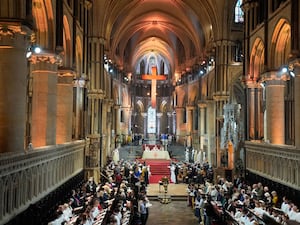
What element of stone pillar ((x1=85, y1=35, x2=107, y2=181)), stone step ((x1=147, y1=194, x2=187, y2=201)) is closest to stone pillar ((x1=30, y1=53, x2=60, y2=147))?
stone step ((x1=147, y1=194, x2=187, y2=201))

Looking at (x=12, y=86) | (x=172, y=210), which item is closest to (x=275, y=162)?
(x=172, y=210)

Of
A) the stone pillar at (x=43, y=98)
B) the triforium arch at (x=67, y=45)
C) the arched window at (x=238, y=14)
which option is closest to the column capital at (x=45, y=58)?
the stone pillar at (x=43, y=98)

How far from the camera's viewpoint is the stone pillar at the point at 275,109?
22516 millimetres

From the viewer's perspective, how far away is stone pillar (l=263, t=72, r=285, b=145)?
886 inches

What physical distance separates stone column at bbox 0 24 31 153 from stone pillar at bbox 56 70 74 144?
8.59 meters

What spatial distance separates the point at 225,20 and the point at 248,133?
12374 millimetres

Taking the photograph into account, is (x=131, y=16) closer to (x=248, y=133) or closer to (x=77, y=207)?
(x=248, y=133)

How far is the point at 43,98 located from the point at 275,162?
455 inches

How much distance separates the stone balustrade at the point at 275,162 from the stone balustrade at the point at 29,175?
1018 centimetres

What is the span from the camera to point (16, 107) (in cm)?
1241

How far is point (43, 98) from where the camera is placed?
17375 mm

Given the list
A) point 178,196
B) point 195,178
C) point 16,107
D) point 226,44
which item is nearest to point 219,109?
point 226,44

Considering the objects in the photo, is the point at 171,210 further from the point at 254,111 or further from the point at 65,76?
the point at 65,76

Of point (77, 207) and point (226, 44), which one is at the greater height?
point (226, 44)
